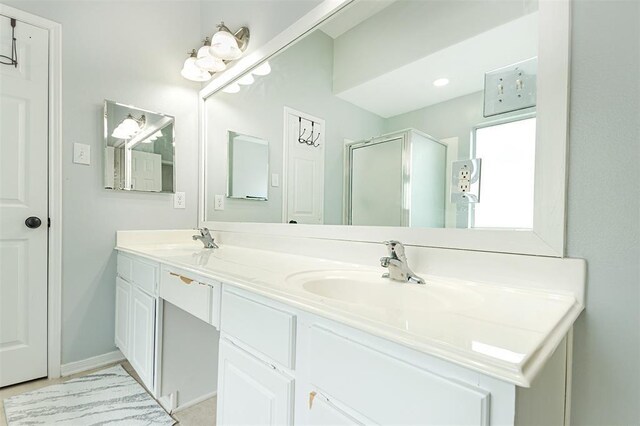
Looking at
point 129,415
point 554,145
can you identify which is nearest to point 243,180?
point 129,415

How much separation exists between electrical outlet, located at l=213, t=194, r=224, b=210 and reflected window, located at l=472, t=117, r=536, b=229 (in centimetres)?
160

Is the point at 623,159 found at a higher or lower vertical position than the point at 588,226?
higher

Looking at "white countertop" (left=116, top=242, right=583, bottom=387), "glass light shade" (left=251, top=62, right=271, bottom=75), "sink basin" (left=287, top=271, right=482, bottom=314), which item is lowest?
"sink basin" (left=287, top=271, right=482, bottom=314)

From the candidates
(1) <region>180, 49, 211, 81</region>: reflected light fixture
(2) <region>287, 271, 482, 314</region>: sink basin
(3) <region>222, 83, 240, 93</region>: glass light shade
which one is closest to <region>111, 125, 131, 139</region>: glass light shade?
(1) <region>180, 49, 211, 81</region>: reflected light fixture

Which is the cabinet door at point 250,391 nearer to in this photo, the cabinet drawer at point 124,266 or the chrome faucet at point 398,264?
the chrome faucet at point 398,264

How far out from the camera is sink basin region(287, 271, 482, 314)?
2.62ft

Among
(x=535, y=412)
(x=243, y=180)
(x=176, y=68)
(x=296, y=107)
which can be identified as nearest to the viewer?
(x=535, y=412)

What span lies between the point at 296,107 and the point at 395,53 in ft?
1.92

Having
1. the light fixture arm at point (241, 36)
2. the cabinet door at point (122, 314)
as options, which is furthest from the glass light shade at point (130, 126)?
the cabinet door at point (122, 314)

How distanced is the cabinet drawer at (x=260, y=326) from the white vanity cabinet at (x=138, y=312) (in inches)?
26.2

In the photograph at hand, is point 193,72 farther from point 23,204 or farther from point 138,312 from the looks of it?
point 138,312

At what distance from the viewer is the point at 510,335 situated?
0.49m

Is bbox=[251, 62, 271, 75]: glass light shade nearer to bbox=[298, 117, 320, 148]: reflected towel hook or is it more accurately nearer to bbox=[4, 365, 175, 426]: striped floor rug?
bbox=[298, 117, 320, 148]: reflected towel hook

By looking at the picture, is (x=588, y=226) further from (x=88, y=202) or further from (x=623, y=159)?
(x=88, y=202)
